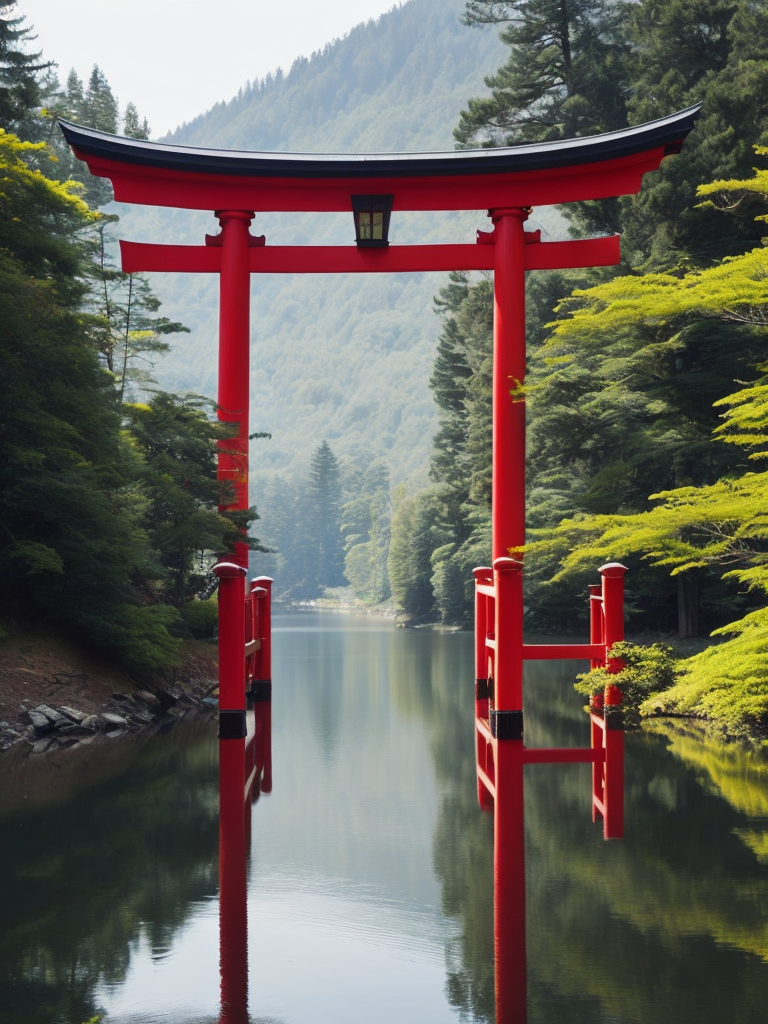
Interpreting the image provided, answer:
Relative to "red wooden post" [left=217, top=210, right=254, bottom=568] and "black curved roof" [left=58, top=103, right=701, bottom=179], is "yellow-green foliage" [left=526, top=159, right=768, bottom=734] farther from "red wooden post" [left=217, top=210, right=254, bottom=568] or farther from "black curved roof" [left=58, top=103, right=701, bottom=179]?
"red wooden post" [left=217, top=210, right=254, bottom=568]

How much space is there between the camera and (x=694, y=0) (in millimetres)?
22719

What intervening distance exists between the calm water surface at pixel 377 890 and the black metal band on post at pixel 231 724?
1.10 feet

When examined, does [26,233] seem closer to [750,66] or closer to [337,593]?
[750,66]

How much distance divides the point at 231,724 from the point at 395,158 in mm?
5496

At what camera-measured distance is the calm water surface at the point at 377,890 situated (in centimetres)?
452

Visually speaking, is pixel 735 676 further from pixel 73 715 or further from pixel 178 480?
pixel 178 480

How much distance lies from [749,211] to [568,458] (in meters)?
5.98

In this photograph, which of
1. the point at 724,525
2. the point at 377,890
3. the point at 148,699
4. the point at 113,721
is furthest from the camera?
the point at 148,699

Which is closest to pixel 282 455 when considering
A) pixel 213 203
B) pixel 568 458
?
pixel 568 458

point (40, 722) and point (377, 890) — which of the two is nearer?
point (377, 890)

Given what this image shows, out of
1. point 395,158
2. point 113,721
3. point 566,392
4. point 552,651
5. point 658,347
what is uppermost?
point 395,158

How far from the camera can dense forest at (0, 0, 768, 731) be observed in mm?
12141

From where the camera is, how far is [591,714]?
12602 mm

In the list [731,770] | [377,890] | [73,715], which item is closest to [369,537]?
[73,715]
